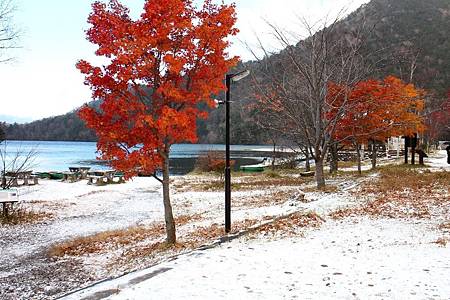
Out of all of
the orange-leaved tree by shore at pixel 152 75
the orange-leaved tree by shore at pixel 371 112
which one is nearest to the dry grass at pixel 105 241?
the orange-leaved tree by shore at pixel 152 75

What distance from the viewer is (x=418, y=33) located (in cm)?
8662

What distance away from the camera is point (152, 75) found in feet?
31.1

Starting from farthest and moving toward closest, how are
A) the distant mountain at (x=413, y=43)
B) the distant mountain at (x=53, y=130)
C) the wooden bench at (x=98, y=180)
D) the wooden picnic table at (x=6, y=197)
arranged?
the distant mountain at (x=53, y=130) < the distant mountain at (x=413, y=43) < the wooden bench at (x=98, y=180) < the wooden picnic table at (x=6, y=197)

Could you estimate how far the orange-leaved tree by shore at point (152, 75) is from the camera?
350 inches

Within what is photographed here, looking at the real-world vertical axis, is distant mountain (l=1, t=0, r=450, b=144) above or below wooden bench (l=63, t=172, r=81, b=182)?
above

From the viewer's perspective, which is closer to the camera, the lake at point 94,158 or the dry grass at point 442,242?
the dry grass at point 442,242

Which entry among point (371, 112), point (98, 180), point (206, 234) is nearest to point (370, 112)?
point (371, 112)

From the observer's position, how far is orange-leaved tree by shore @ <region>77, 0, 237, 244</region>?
888cm

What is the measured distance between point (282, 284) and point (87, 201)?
61.7 ft

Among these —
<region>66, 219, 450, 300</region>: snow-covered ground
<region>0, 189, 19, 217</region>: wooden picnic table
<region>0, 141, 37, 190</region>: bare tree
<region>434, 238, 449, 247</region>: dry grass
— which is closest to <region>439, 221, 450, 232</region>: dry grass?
<region>66, 219, 450, 300</region>: snow-covered ground

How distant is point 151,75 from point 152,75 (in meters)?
0.03

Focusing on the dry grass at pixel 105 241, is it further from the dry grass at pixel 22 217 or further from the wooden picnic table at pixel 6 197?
the wooden picnic table at pixel 6 197

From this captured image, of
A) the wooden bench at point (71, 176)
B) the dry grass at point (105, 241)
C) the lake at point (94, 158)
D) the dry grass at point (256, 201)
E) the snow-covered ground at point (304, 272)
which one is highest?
the snow-covered ground at point (304, 272)

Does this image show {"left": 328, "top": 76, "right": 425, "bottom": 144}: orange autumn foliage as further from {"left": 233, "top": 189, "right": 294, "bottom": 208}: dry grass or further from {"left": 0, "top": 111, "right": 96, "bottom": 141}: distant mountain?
{"left": 0, "top": 111, "right": 96, "bottom": 141}: distant mountain
